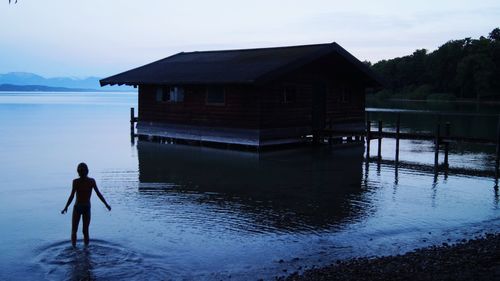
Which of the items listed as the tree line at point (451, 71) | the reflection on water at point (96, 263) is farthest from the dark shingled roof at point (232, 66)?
the tree line at point (451, 71)

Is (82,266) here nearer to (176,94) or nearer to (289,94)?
(289,94)

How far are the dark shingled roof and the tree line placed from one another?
241 feet

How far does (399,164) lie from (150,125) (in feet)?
50.6

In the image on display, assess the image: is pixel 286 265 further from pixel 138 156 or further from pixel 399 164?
pixel 138 156

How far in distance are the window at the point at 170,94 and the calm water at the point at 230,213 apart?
6.06 metres

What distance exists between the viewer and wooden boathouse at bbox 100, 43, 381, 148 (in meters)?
27.1

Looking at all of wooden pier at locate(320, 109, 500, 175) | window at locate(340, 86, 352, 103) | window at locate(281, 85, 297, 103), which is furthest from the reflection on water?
window at locate(340, 86, 352, 103)

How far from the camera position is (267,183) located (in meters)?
18.7

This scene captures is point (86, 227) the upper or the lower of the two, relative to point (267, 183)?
upper

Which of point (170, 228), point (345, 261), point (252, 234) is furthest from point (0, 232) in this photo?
point (345, 261)

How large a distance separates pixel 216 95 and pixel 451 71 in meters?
103

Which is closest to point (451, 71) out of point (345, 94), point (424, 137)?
point (345, 94)

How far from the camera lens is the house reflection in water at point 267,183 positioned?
14.0 m

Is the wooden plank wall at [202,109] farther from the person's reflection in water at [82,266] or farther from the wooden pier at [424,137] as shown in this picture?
the person's reflection in water at [82,266]
